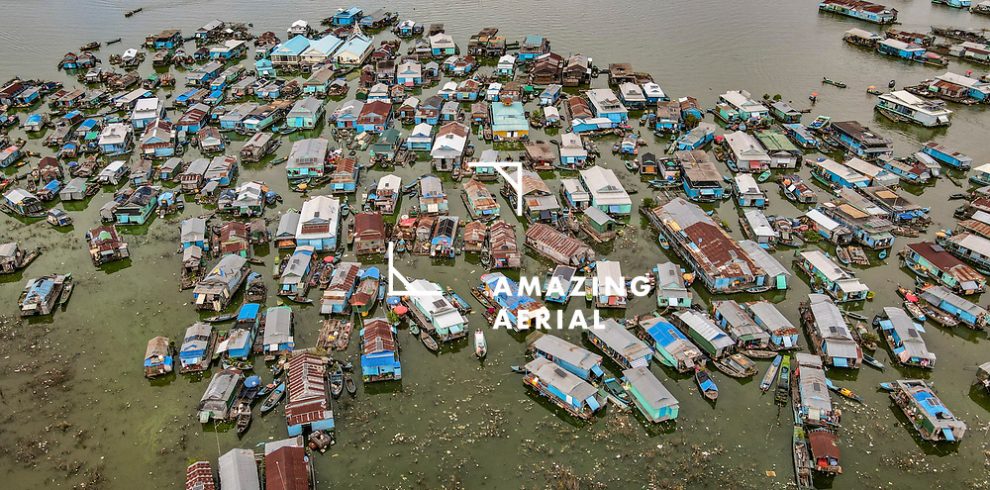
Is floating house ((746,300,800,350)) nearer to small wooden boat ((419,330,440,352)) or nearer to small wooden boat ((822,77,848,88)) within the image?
small wooden boat ((419,330,440,352))

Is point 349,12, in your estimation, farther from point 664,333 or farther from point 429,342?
point 664,333

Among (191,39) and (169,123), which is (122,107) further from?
(191,39)

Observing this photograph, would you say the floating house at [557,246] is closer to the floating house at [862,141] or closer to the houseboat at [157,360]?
the houseboat at [157,360]

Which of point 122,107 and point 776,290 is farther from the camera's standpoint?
point 122,107

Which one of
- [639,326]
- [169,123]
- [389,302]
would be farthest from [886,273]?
[169,123]

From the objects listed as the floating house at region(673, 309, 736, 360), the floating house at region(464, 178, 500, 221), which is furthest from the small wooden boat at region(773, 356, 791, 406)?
the floating house at region(464, 178, 500, 221)

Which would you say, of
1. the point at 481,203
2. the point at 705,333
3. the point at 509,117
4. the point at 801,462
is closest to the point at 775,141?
the point at 509,117
